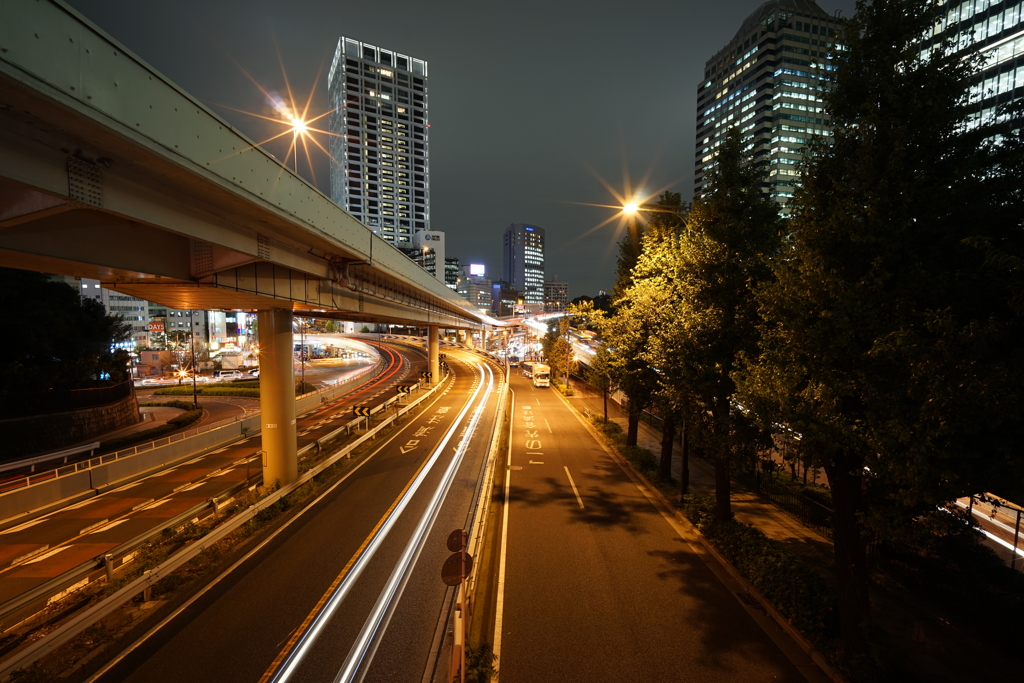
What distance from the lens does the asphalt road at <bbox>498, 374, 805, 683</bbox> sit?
7230 millimetres

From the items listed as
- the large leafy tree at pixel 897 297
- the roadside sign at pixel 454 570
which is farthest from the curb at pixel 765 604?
the roadside sign at pixel 454 570

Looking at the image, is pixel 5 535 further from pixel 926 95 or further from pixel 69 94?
pixel 926 95

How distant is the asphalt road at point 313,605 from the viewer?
7043 mm

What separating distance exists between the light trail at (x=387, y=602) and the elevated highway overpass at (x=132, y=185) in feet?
27.1

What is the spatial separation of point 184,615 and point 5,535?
1045cm

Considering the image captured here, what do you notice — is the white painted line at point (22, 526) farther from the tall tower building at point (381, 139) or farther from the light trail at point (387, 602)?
the tall tower building at point (381, 139)

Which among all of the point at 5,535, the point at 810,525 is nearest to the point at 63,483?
the point at 5,535

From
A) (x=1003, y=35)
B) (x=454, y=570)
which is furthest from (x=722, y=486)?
(x=1003, y=35)

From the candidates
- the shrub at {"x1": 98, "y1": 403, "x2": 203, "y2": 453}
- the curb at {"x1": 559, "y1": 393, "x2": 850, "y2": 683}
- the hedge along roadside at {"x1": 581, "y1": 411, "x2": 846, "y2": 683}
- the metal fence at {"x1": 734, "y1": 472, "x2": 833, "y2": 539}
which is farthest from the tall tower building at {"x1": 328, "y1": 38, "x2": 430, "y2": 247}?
the hedge along roadside at {"x1": 581, "y1": 411, "x2": 846, "y2": 683}

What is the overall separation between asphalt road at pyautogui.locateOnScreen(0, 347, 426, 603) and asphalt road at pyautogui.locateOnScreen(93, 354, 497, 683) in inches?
198

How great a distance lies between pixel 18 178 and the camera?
16.6 ft

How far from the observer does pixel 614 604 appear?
898cm

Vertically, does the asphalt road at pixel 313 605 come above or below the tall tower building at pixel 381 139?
below

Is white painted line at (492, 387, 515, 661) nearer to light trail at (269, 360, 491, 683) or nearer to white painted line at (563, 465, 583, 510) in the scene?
white painted line at (563, 465, 583, 510)
